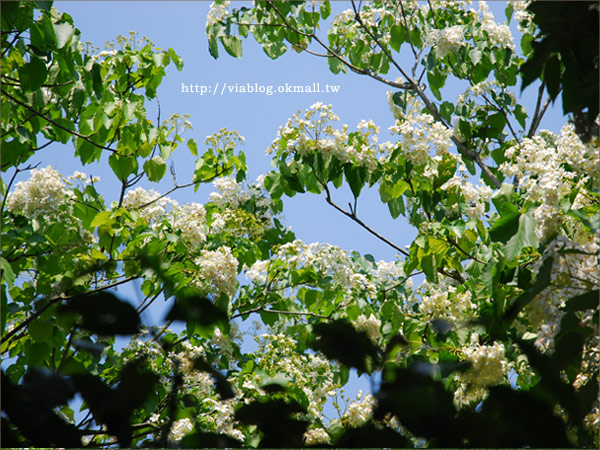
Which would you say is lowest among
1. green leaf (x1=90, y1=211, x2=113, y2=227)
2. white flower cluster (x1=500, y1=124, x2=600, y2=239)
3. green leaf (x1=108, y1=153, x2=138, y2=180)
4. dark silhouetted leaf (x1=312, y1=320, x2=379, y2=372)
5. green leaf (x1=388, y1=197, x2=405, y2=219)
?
dark silhouetted leaf (x1=312, y1=320, x2=379, y2=372)

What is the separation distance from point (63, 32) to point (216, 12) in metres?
1.82

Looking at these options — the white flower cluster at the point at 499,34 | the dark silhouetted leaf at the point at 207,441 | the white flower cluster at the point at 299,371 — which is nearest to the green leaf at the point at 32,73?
the white flower cluster at the point at 299,371

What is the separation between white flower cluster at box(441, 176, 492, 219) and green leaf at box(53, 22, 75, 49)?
197 cm

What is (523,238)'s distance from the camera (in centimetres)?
198

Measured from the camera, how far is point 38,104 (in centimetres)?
312

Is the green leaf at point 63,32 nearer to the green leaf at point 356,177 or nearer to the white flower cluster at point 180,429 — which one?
the green leaf at point 356,177

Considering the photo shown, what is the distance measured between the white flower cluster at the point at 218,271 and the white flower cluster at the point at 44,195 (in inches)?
36.1

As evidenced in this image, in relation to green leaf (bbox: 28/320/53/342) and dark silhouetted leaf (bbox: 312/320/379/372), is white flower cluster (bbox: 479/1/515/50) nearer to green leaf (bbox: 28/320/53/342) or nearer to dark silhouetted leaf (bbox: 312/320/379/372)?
green leaf (bbox: 28/320/53/342)

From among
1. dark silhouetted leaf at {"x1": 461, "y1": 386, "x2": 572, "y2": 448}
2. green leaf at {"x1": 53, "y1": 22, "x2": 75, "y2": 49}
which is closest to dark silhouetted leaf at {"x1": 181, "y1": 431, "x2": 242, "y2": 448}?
dark silhouetted leaf at {"x1": 461, "y1": 386, "x2": 572, "y2": 448}

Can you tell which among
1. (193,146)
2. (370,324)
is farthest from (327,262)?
(193,146)

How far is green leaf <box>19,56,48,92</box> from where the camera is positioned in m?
2.83

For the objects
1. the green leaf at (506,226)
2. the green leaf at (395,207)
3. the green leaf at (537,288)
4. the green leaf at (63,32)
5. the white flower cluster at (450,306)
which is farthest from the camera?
the green leaf at (395,207)

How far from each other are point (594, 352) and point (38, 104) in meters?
2.72

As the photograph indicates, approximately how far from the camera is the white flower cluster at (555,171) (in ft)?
6.27
